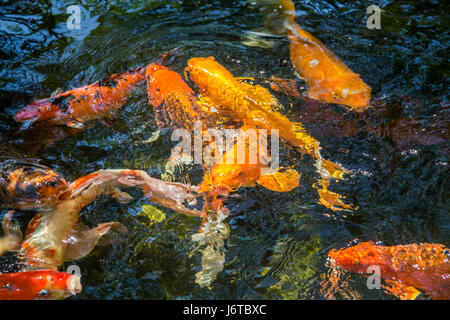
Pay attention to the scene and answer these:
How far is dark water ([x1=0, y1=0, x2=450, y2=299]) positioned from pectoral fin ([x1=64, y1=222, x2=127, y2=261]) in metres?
0.07

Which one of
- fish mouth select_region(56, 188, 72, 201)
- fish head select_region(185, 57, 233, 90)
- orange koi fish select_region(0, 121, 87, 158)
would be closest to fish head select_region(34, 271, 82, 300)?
fish mouth select_region(56, 188, 72, 201)

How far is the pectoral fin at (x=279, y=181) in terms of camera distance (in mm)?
3512

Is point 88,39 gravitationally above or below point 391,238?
above

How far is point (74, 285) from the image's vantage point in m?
2.78

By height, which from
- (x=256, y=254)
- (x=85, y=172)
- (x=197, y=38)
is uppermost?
(x=197, y=38)

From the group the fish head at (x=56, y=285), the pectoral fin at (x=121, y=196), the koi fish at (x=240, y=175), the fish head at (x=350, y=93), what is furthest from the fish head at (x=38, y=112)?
the fish head at (x=350, y=93)

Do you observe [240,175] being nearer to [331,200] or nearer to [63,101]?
[331,200]

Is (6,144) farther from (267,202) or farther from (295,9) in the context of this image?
(295,9)

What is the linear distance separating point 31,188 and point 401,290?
10.2ft

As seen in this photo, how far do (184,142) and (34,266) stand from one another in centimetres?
181

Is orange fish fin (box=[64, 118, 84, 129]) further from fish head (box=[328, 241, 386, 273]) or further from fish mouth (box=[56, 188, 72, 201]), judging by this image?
fish head (box=[328, 241, 386, 273])

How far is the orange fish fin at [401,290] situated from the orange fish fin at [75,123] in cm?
345

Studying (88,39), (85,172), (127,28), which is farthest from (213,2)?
(85,172)

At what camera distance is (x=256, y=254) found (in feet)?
10.1
